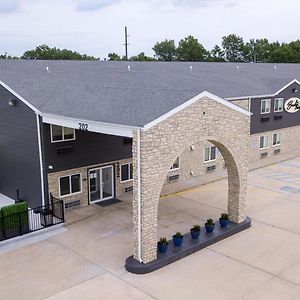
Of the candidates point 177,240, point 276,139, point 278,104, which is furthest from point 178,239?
point 276,139

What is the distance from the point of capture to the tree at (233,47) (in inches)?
3521

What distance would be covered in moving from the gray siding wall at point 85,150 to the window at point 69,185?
568 millimetres

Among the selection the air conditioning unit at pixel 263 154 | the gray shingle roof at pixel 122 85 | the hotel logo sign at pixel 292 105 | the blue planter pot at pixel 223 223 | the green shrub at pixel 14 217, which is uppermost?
the gray shingle roof at pixel 122 85

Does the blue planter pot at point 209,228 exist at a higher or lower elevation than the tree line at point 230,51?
lower

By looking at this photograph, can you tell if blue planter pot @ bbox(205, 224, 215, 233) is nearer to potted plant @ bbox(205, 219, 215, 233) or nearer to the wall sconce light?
potted plant @ bbox(205, 219, 215, 233)

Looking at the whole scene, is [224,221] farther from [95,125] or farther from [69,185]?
[69,185]

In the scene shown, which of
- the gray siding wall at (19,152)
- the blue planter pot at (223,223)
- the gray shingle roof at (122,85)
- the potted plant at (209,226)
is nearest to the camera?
the gray shingle roof at (122,85)

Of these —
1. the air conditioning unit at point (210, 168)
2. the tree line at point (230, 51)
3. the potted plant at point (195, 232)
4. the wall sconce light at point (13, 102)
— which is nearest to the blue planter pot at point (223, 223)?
the potted plant at point (195, 232)

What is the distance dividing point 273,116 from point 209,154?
7.92 meters

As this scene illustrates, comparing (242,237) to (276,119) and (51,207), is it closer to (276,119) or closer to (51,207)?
(51,207)

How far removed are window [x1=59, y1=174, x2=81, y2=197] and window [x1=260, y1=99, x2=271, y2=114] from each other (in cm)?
1667

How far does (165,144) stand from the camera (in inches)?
538

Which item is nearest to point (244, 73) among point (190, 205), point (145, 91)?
point (190, 205)

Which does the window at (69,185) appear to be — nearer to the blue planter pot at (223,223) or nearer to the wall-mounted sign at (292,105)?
the blue planter pot at (223,223)
